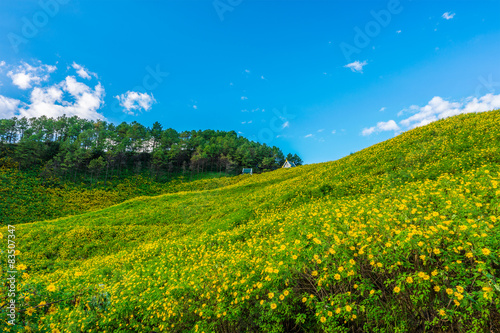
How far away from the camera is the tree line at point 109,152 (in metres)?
52.0

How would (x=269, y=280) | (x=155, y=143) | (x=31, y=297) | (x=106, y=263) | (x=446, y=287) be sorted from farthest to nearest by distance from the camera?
(x=155, y=143) < (x=106, y=263) < (x=31, y=297) < (x=269, y=280) < (x=446, y=287)

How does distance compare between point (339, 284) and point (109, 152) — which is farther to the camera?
point (109, 152)

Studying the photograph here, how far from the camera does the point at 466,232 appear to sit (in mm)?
3234

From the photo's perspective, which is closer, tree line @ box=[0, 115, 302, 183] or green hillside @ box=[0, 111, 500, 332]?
green hillside @ box=[0, 111, 500, 332]

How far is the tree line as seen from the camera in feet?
171

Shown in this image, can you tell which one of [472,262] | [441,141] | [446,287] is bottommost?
[446,287]

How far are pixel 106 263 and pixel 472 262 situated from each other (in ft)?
47.9

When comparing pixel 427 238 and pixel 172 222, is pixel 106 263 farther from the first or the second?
pixel 427 238

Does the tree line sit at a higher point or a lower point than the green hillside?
higher

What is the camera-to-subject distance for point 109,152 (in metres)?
57.1

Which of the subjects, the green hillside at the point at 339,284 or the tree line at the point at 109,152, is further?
the tree line at the point at 109,152

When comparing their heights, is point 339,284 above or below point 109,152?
below

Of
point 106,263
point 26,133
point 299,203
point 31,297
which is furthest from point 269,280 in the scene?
point 26,133

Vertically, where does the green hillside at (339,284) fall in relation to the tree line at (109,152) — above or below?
below
